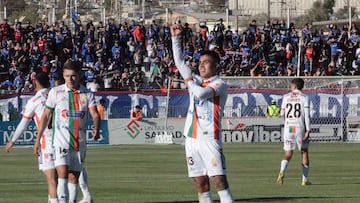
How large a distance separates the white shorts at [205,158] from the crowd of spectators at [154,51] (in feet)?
110

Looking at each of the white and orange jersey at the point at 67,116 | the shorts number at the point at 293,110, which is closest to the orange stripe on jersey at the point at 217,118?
the white and orange jersey at the point at 67,116

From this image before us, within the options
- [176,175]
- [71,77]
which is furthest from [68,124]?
[176,175]

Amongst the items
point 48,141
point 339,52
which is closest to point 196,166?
point 48,141

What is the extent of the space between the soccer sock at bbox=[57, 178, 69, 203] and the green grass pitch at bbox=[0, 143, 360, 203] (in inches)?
131

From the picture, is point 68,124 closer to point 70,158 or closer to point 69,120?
point 69,120

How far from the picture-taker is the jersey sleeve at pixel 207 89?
11633 millimetres

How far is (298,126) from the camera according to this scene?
2195cm

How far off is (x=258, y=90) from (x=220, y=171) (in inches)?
1185

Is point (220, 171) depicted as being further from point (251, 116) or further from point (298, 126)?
point (251, 116)

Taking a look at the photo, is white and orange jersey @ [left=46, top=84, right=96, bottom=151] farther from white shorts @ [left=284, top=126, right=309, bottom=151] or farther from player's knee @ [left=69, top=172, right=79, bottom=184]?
white shorts @ [left=284, top=126, right=309, bottom=151]

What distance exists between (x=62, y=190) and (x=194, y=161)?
2.41m

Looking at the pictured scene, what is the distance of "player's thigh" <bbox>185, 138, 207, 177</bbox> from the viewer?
12102 millimetres

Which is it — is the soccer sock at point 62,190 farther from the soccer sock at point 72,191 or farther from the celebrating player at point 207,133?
the celebrating player at point 207,133

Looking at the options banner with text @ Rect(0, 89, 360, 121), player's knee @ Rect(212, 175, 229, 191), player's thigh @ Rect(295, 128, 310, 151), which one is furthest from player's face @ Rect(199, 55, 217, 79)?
banner with text @ Rect(0, 89, 360, 121)
